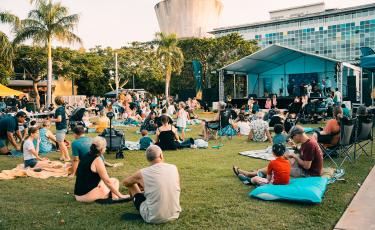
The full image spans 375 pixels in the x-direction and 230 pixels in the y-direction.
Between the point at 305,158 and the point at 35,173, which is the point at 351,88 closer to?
the point at 305,158

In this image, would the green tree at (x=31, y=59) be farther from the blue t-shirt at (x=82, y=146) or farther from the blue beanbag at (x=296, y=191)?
the blue beanbag at (x=296, y=191)

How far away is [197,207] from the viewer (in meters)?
4.81

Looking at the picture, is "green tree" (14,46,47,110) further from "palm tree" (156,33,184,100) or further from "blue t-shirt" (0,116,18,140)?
"blue t-shirt" (0,116,18,140)

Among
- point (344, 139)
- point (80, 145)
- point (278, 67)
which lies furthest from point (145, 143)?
point (278, 67)

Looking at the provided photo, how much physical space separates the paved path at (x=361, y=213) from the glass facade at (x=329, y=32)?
43074 millimetres

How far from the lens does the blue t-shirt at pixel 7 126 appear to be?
9.62m

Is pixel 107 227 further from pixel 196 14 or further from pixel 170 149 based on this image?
pixel 196 14

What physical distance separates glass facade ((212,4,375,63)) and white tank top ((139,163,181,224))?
1785 inches

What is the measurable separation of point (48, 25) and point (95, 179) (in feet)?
81.5

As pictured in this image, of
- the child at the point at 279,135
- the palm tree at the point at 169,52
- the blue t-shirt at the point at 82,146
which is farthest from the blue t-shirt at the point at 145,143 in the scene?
the palm tree at the point at 169,52

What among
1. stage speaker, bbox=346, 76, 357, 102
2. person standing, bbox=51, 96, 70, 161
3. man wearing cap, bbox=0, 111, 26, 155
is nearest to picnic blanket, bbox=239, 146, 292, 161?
person standing, bbox=51, 96, 70, 161

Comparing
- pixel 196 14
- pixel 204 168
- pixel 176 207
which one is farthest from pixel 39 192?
pixel 196 14

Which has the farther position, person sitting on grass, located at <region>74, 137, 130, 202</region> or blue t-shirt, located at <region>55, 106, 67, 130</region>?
blue t-shirt, located at <region>55, 106, 67, 130</region>

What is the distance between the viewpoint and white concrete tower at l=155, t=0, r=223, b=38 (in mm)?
77125
